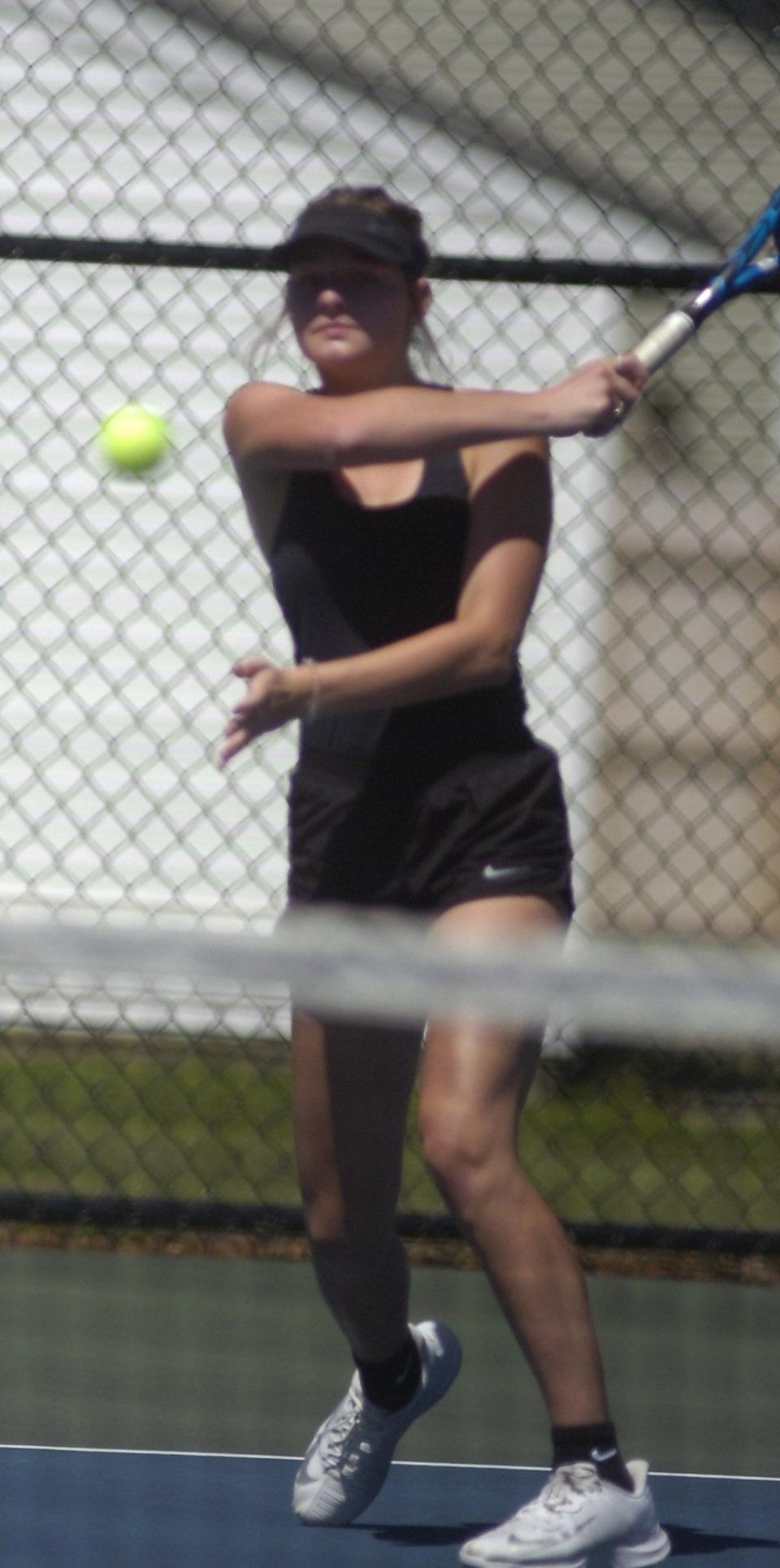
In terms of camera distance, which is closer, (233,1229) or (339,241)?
(339,241)

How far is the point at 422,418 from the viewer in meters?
2.48

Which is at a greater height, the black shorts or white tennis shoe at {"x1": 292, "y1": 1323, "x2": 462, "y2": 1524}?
the black shorts

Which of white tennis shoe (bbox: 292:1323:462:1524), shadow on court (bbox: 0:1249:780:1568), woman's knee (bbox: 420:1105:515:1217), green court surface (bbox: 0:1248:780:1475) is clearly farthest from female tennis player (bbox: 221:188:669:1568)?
green court surface (bbox: 0:1248:780:1475)

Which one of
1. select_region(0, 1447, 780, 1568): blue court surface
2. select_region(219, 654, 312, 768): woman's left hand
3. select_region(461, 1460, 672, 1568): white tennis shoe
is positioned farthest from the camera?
select_region(0, 1447, 780, 1568): blue court surface

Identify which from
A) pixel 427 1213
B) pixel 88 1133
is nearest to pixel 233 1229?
pixel 427 1213

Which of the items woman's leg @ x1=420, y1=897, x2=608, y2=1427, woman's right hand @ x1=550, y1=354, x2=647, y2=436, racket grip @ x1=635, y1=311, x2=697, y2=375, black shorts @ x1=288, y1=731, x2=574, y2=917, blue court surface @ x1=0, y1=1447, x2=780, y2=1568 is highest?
racket grip @ x1=635, y1=311, x2=697, y2=375

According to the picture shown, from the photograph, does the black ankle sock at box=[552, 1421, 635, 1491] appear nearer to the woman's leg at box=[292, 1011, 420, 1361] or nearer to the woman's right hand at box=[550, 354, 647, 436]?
the woman's leg at box=[292, 1011, 420, 1361]

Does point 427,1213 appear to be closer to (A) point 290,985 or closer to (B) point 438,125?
(B) point 438,125

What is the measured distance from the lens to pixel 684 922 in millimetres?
6598

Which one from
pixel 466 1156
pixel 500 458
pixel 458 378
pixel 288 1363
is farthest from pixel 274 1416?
pixel 458 378

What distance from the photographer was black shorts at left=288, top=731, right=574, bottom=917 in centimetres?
256

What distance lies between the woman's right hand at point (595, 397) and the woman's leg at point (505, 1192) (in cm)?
49

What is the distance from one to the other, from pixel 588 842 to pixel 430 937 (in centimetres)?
385

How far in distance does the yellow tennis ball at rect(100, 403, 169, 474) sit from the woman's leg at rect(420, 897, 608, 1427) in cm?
161
